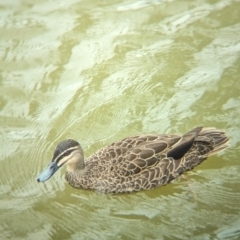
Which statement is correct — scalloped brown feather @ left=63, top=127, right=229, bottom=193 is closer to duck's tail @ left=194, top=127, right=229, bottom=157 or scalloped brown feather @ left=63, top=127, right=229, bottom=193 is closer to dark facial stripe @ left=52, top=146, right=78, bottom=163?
duck's tail @ left=194, top=127, right=229, bottom=157

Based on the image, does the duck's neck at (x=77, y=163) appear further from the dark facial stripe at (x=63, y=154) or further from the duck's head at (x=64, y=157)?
the dark facial stripe at (x=63, y=154)

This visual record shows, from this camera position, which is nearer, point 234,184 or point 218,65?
point 234,184

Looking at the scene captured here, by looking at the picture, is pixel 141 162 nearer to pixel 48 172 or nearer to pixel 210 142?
pixel 210 142

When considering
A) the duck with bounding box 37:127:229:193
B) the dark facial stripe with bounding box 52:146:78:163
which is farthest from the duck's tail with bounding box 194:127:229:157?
the dark facial stripe with bounding box 52:146:78:163

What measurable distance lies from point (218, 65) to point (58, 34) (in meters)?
3.16

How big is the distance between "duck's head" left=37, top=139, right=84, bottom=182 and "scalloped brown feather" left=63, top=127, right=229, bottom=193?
20cm

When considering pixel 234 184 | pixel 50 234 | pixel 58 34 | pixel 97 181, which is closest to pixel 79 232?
pixel 50 234

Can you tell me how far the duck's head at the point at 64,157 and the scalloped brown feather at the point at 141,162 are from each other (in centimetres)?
20

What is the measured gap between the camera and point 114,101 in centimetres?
889

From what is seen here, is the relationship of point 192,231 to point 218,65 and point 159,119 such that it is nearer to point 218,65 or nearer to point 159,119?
point 159,119

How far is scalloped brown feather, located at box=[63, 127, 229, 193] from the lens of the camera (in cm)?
733

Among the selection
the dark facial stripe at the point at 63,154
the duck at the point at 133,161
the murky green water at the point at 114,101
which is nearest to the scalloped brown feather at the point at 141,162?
the duck at the point at 133,161

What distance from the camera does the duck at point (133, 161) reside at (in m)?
7.31

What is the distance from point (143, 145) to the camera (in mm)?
7395
